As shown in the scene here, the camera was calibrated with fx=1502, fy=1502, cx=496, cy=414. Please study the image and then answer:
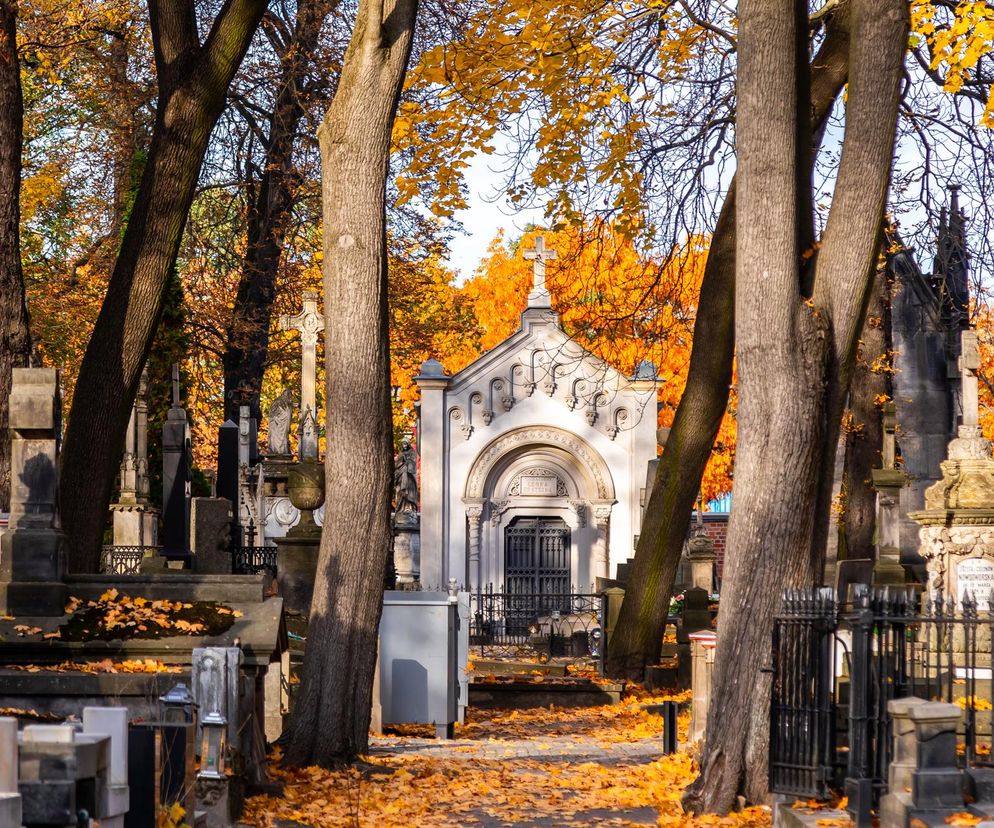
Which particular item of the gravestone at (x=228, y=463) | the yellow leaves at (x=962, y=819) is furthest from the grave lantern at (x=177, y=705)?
the gravestone at (x=228, y=463)

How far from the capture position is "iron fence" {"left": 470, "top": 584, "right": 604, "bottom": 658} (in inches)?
923

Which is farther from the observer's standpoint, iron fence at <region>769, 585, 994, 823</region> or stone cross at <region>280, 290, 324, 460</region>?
stone cross at <region>280, 290, 324, 460</region>

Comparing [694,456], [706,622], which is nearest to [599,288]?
[694,456]

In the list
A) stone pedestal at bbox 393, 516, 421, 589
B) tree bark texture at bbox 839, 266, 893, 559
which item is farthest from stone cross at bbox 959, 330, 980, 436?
stone pedestal at bbox 393, 516, 421, 589

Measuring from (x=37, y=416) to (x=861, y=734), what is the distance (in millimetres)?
6276

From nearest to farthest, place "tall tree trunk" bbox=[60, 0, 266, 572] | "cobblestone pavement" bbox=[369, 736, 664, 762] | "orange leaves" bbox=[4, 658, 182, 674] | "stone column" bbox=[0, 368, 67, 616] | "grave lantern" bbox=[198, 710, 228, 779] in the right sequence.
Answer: "grave lantern" bbox=[198, 710, 228, 779], "orange leaves" bbox=[4, 658, 182, 674], "stone column" bbox=[0, 368, 67, 616], "cobblestone pavement" bbox=[369, 736, 664, 762], "tall tree trunk" bbox=[60, 0, 266, 572]

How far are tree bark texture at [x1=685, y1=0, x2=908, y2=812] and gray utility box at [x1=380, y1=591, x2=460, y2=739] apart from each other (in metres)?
A: 4.63

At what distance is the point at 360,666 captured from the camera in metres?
10.9

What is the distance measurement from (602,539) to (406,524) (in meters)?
3.84

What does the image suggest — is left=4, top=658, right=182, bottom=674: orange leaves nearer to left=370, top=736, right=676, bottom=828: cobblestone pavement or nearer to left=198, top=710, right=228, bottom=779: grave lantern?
left=198, top=710, right=228, bottom=779: grave lantern

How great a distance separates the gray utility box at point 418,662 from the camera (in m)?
13.7

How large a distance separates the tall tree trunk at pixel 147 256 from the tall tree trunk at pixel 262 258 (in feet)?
46.3

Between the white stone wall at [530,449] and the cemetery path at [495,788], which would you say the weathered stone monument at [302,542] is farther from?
the white stone wall at [530,449]

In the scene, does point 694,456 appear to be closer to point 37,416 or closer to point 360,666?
point 360,666
